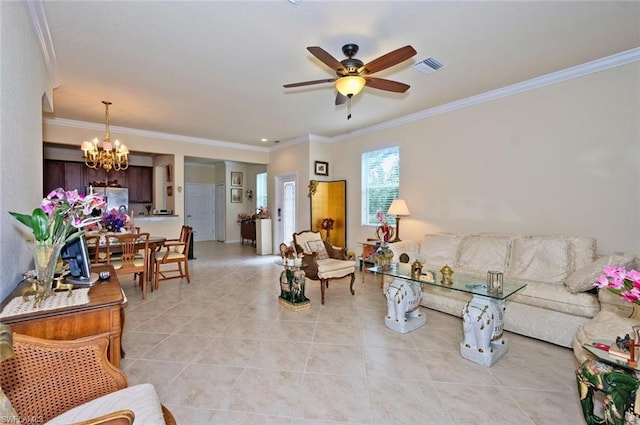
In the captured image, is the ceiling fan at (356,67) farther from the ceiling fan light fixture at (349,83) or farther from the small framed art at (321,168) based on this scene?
the small framed art at (321,168)

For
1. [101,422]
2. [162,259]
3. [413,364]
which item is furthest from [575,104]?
[162,259]

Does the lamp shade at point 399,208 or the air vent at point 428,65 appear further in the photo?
the lamp shade at point 399,208

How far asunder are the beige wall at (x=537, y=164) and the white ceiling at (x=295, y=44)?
0.38 metres

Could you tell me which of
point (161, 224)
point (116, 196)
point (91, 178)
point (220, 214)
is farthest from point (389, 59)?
point (220, 214)

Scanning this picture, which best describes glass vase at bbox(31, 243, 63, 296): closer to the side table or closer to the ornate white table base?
the side table

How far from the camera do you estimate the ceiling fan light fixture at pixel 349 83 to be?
8.76 feet

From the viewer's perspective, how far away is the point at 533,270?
3.27m

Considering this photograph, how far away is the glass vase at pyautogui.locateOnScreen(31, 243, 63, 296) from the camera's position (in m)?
1.61

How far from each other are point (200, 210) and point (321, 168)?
5.43 meters

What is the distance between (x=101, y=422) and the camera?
962 mm

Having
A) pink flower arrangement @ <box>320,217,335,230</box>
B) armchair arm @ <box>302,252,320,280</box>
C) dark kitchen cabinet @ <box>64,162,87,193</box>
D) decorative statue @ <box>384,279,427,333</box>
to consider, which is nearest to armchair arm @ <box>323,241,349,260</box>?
armchair arm @ <box>302,252,320,280</box>

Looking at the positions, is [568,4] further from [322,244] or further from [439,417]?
[322,244]

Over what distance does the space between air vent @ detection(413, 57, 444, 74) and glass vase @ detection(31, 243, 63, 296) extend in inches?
136

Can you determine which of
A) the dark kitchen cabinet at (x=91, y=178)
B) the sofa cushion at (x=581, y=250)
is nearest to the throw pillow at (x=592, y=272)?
the sofa cushion at (x=581, y=250)
